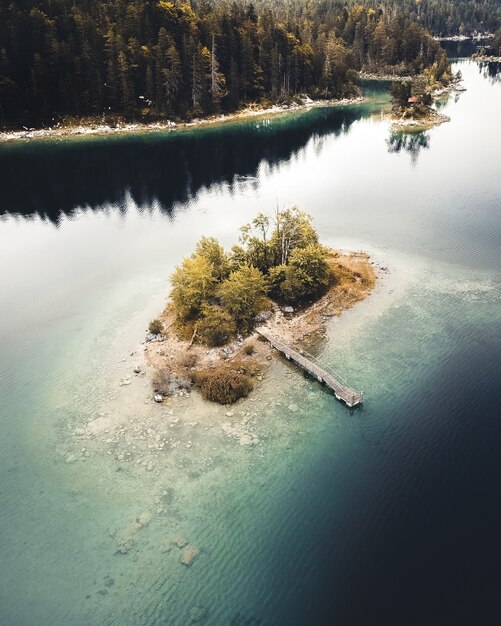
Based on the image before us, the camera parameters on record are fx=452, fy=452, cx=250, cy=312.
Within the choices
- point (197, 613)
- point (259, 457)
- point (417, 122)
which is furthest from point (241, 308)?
point (417, 122)

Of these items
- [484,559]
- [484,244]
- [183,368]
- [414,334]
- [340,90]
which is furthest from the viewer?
[340,90]

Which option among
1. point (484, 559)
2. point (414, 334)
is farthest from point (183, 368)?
point (484, 559)

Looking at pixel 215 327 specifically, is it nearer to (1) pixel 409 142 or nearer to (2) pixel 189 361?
(2) pixel 189 361

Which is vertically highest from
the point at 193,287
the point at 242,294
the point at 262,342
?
the point at 193,287

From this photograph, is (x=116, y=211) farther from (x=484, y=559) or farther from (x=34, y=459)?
(x=484, y=559)

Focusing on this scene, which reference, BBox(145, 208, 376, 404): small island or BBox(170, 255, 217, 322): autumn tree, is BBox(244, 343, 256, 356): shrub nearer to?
BBox(145, 208, 376, 404): small island
